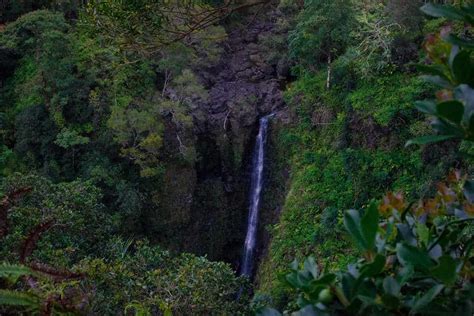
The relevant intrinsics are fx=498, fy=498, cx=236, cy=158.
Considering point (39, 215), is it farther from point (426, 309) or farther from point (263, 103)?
point (426, 309)

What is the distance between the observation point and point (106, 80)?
408 inches

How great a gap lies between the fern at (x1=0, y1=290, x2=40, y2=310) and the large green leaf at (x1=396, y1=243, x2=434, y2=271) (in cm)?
108

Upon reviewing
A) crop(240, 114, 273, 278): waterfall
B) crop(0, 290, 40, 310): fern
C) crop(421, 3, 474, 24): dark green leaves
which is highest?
crop(421, 3, 474, 24): dark green leaves

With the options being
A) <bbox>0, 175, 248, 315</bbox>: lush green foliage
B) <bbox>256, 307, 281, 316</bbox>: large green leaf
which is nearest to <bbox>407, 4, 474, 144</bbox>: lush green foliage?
<bbox>256, 307, 281, 316</bbox>: large green leaf

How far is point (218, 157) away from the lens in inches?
434

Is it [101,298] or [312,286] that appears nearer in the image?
[312,286]

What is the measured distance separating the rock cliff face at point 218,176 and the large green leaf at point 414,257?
31.8 ft

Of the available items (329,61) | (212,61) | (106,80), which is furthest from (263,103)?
(106,80)

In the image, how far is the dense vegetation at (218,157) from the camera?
2.82ft

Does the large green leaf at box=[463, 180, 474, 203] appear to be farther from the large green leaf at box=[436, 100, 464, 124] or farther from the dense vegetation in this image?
the large green leaf at box=[436, 100, 464, 124]

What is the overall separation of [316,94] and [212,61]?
301 centimetres

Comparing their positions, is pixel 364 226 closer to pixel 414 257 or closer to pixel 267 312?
pixel 414 257

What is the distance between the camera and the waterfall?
10426 millimetres

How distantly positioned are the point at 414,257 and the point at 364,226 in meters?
0.09
